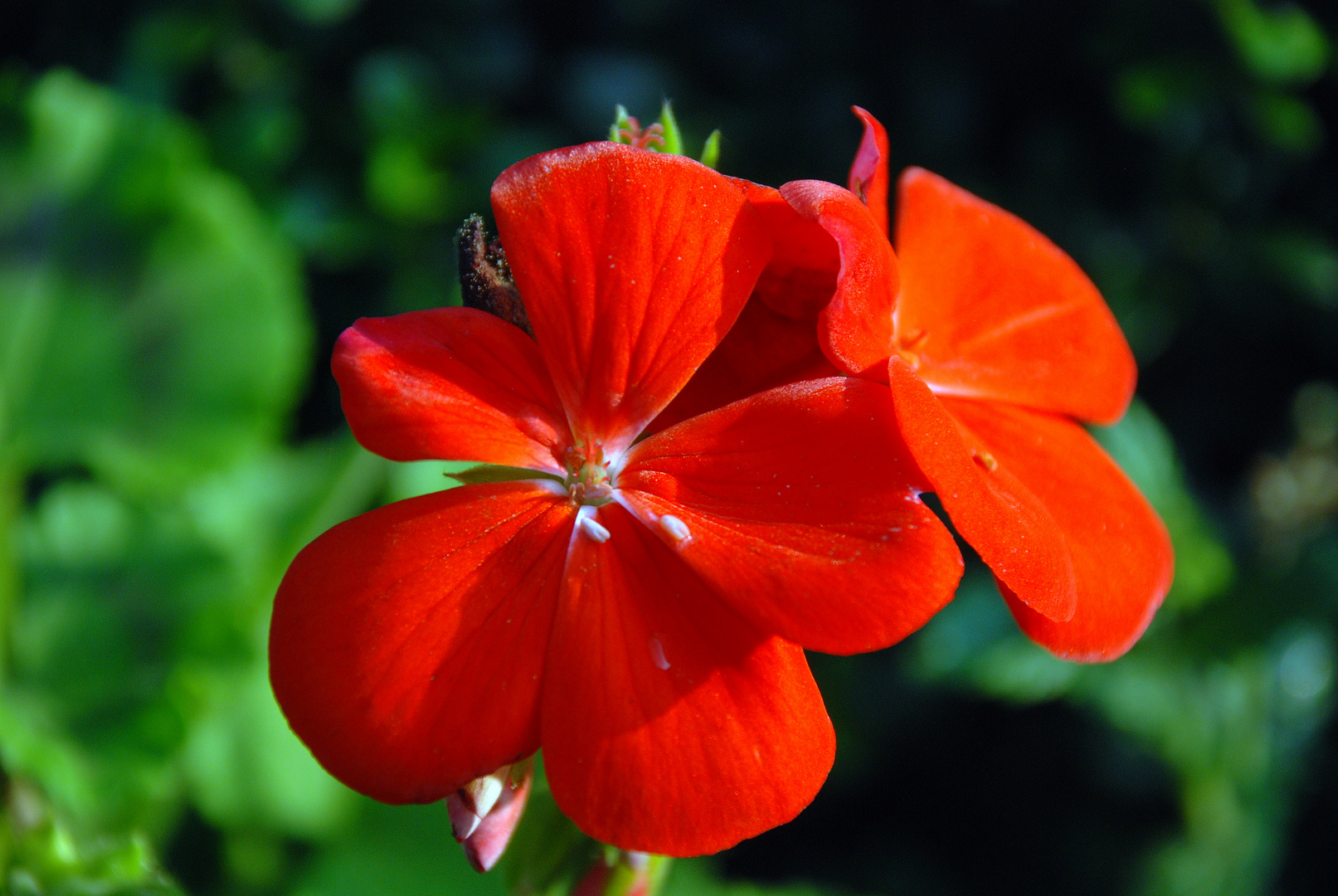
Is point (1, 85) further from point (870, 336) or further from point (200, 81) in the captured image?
point (870, 336)

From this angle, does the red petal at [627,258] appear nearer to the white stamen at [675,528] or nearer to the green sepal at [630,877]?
the white stamen at [675,528]

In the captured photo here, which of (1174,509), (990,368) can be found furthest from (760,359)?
(1174,509)

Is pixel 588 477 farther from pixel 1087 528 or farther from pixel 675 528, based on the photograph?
pixel 1087 528

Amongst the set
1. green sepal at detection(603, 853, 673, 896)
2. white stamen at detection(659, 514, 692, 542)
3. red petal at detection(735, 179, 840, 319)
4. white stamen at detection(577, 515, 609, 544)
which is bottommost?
green sepal at detection(603, 853, 673, 896)

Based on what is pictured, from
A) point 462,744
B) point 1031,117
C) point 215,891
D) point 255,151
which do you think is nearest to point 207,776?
point 215,891

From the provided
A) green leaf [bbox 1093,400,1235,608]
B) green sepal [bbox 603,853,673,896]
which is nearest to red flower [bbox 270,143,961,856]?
green sepal [bbox 603,853,673,896]

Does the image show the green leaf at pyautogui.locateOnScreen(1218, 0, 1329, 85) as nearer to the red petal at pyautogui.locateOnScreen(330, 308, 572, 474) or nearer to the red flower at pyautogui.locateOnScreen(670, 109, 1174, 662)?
the red flower at pyautogui.locateOnScreen(670, 109, 1174, 662)
